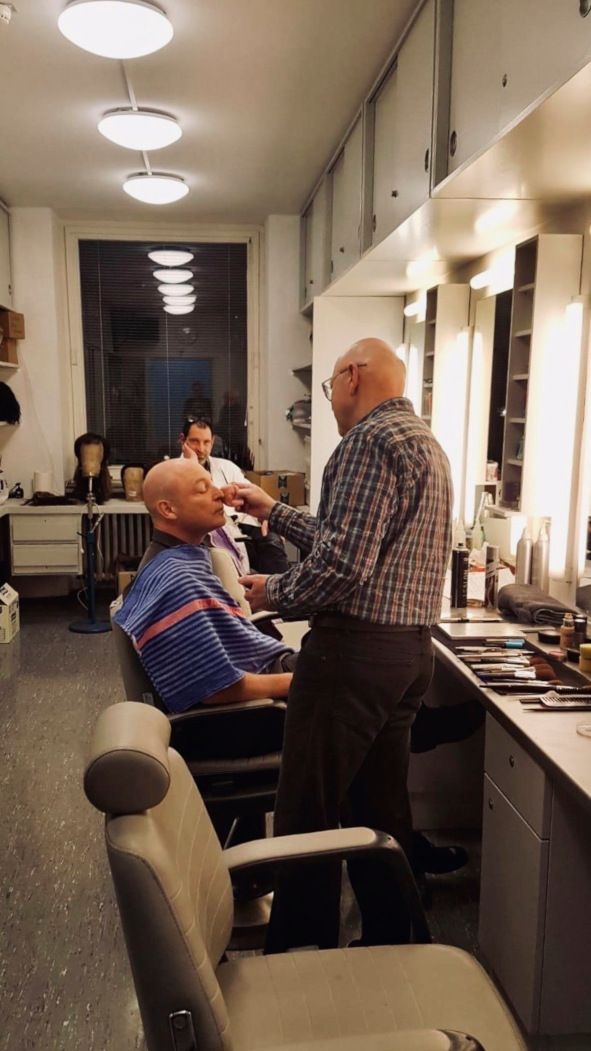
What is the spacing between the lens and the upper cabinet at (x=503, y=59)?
5.39 feet

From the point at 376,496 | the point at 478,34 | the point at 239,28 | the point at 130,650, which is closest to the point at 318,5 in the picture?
the point at 239,28

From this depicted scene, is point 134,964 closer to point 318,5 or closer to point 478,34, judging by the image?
point 478,34

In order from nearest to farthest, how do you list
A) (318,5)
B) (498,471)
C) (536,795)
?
(536,795) < (318,5) < (498,471)

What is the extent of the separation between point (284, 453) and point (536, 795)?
15.9ft

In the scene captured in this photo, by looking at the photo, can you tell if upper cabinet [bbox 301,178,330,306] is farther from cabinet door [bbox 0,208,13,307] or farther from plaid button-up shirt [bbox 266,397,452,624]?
plaid button-up shirt [bbox 266,397,452,624]

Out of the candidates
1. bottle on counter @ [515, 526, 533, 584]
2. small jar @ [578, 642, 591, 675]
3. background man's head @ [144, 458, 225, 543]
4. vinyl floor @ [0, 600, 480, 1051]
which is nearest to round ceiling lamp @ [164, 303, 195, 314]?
vinyl floor @ [0, 600, 480, 1051]

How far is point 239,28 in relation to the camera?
9.98 feet

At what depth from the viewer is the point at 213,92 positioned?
144 inches

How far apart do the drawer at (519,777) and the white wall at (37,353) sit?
4812 millimetres

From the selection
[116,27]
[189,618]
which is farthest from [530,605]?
[116,27]

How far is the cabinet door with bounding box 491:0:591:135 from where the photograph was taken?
1.60 metres

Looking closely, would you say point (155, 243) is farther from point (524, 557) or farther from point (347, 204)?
point (524, 557)

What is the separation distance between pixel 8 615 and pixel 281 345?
9.14ft

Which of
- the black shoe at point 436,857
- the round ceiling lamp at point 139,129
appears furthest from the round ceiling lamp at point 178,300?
the black shoe at point 436,857
